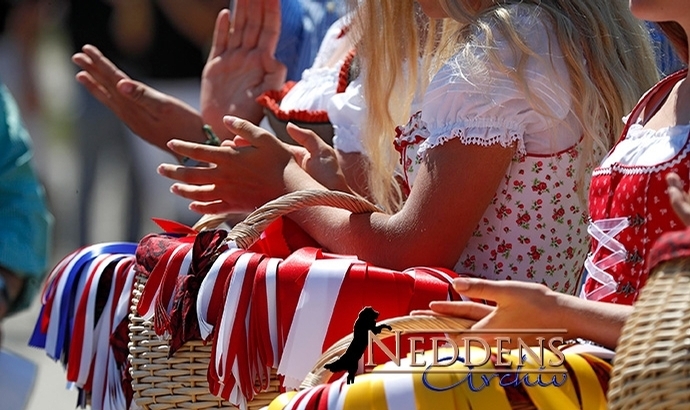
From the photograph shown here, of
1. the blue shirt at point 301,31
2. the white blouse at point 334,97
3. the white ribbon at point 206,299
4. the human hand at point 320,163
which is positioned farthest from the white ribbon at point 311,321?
the blue shirt at point 301,31

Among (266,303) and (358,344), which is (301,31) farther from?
(358,344)

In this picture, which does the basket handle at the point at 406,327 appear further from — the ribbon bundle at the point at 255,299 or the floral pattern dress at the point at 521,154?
the floral pattern dress at the point at 521,154

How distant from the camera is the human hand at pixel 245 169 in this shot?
6.52 ft

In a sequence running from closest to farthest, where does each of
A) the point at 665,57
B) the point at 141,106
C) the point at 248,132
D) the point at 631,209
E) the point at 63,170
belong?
the point at 631,209 → the point at 248,132 → the point at 665,57 → the point at 141,106 → the point at 63,170

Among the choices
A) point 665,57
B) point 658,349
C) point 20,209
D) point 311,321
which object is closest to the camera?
point 658,349

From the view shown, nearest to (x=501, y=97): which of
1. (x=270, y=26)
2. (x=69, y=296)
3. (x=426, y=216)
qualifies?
(x=426, y=216)

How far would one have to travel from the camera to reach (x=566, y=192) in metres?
1.84

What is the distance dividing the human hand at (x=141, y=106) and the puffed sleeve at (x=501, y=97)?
106 centimetres

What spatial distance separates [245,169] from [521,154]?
516mm

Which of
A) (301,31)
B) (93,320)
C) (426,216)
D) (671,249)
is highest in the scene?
(301,31)

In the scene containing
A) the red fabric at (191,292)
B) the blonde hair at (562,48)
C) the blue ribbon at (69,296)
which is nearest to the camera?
the red fabric at (191,292)

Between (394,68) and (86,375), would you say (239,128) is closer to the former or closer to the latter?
(394,68)

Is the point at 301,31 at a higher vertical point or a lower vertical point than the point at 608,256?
higher

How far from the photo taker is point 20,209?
2.49m
